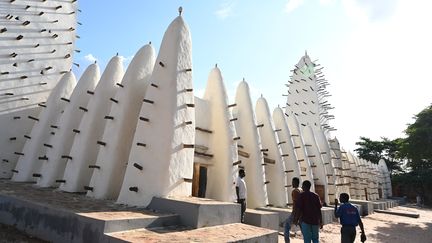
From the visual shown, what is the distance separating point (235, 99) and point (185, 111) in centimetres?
596

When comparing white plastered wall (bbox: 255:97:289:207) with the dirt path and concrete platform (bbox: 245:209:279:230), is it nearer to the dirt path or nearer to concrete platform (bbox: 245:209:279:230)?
concrete platform (bbox: 245:209:279:230)

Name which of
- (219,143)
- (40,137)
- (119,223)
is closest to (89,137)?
(40,137)

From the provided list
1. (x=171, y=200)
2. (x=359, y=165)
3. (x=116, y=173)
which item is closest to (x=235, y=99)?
(x=116, y=173)

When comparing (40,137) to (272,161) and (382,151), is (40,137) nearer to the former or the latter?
(272,161)

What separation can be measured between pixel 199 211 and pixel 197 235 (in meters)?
0.65

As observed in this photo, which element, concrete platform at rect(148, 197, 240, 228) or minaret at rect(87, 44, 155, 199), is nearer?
concrete platform at rect(148, 197, 240, 228)

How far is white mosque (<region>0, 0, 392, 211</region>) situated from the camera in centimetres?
789

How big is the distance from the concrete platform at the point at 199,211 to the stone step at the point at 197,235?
142 mm

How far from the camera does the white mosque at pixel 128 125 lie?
25.9 ft

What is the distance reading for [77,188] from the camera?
922 centimetres

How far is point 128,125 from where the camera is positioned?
9.20 metres

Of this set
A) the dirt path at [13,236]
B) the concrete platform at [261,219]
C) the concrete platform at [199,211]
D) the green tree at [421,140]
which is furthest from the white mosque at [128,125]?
the green tree at [421,140]

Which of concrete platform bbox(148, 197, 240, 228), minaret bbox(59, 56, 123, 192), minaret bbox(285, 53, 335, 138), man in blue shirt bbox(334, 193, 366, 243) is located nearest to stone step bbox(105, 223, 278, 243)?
concrete platform bbox(148, 197, 240, 228)

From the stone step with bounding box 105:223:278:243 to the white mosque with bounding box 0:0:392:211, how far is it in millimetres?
1602
